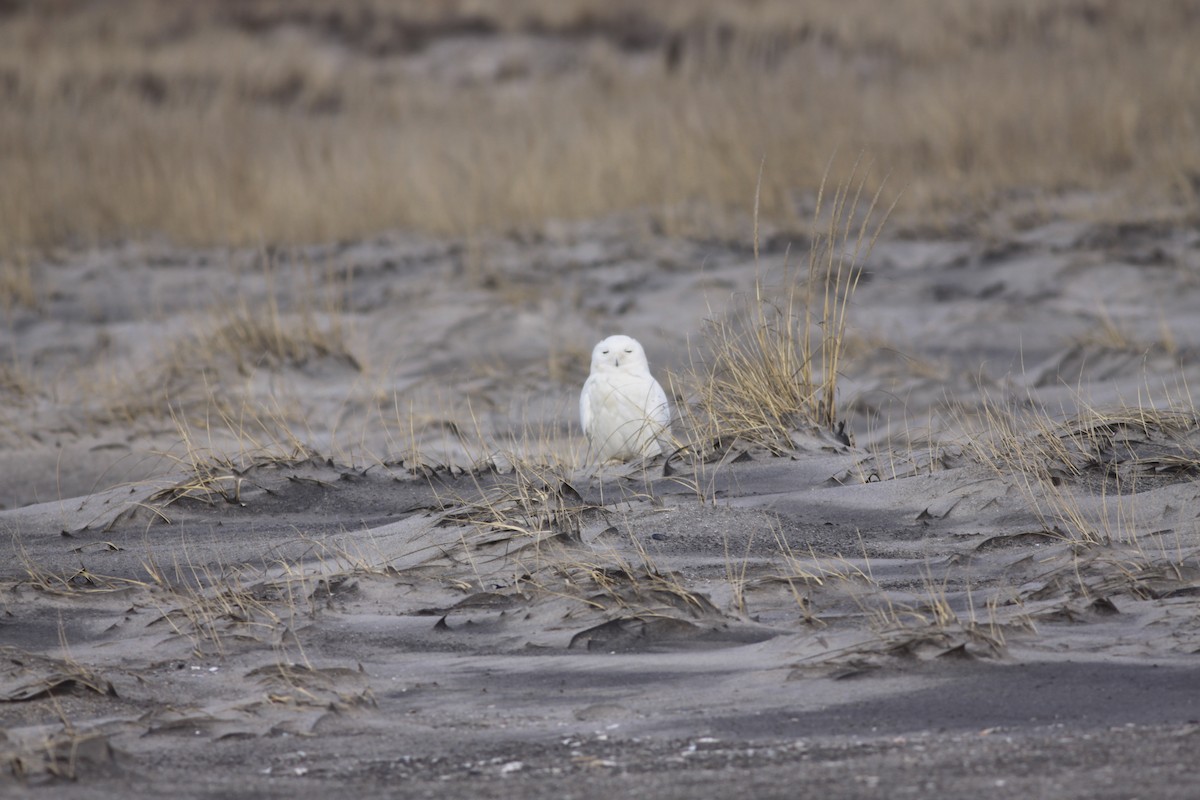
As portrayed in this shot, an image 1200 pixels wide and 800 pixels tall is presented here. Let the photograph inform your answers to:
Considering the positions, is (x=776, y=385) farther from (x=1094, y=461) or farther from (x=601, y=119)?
(x=601, y=119)

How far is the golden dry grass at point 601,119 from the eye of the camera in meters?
9.12

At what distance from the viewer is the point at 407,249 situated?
9.38 metres

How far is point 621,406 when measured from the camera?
4.27m

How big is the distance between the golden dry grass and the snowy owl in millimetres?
2970

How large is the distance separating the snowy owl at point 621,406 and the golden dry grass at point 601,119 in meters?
2.97

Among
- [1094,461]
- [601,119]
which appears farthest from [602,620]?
[601,119]

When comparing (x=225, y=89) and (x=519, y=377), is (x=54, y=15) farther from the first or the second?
(x=519, y=377)

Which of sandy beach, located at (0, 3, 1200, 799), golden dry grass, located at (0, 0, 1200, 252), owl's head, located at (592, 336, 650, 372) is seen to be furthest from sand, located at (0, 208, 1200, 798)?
golden dry grass, located at (0, 0, 1200, 252)

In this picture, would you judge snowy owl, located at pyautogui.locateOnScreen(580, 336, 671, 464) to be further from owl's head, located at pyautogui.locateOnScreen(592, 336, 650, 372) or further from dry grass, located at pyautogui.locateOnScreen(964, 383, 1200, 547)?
dry grass, located at pyautogui.locateOnScreen(964, 383, 1200, 547)

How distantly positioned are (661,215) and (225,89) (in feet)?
21.3

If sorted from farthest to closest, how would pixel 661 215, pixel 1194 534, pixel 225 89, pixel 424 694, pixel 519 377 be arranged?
pixel 225 89, pixel 661 215, pixel 519 377, pixel 1194 534, pixel 424 694

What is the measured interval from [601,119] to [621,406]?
271 inches

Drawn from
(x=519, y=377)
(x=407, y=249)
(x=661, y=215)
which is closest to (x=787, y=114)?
(x=661, y=215)

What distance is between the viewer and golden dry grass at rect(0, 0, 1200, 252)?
9117 mm
